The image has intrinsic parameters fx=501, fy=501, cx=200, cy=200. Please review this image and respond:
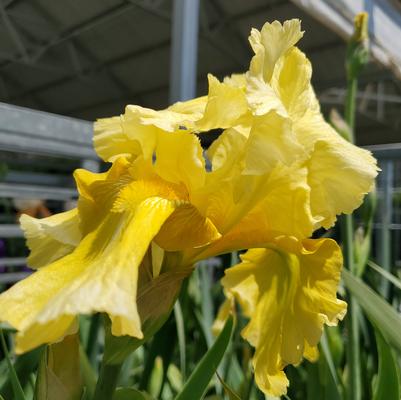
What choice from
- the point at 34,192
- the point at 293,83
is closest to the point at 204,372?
the point at 293,83

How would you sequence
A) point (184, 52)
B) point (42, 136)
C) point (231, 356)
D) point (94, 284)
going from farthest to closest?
point (184, 52) → point (42, 136) → point (231, 356) → point (94, 284)

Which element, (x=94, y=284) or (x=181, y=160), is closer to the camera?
(x=94, y=284)

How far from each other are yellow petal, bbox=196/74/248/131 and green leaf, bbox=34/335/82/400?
0.72 ft

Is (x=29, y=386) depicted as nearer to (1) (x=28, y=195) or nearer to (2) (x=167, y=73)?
(1) (x=28, y=195)

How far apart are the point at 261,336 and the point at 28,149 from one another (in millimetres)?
754

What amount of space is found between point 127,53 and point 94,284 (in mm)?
5200

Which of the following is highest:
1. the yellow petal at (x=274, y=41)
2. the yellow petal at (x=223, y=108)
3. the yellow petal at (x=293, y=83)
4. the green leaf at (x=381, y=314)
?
the yellow petal at (x=274, y=41)

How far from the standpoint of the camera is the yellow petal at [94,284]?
0.98 ft

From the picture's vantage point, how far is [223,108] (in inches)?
17.3

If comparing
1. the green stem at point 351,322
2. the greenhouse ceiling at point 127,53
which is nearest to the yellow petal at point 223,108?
the green stem at point 351,322

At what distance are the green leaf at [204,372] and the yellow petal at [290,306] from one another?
0.08 feet

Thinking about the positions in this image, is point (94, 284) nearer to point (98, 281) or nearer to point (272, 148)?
point (98, 281)

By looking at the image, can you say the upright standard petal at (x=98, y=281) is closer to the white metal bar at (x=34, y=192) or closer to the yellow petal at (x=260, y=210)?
the yellow petal at (x=260, y=210)

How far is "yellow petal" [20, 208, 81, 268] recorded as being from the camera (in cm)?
46
